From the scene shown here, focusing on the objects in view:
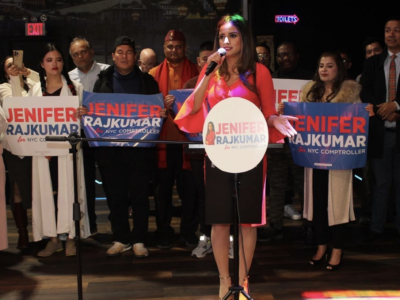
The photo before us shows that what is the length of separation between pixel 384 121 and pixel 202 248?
5.76 feet

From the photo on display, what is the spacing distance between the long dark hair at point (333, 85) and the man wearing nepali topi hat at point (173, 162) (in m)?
1.06

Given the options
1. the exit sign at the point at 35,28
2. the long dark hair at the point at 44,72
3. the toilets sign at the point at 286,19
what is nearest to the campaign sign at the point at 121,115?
the long dark hair at the point at 44,72

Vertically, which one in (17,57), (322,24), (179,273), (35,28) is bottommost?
(179,273)

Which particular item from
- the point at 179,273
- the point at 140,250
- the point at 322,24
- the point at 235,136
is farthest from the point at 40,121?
the point at 322,24

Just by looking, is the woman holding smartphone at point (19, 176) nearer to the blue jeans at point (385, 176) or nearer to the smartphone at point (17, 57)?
the smartphone at point (17, 57)

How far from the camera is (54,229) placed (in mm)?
3998

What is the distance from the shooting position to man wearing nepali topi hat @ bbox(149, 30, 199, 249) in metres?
4.22

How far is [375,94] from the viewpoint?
4203 mm

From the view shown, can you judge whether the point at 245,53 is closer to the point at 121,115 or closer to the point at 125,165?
the point at 121,115

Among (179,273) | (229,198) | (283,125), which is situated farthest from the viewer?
(179,273)

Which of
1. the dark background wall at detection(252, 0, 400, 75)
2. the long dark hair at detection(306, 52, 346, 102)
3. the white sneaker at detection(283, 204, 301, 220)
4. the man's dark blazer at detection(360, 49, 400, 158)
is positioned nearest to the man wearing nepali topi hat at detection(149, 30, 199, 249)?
the long dark hair at detection(306, 52, 346, 102)

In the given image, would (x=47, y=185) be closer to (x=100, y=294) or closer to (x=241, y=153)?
(x=100, y=294)

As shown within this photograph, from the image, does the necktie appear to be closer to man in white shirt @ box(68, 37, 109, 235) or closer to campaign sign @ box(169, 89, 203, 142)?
campaign sign @ box(169, 89, 203, 142)

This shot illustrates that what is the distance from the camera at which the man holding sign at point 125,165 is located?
3941 mm
